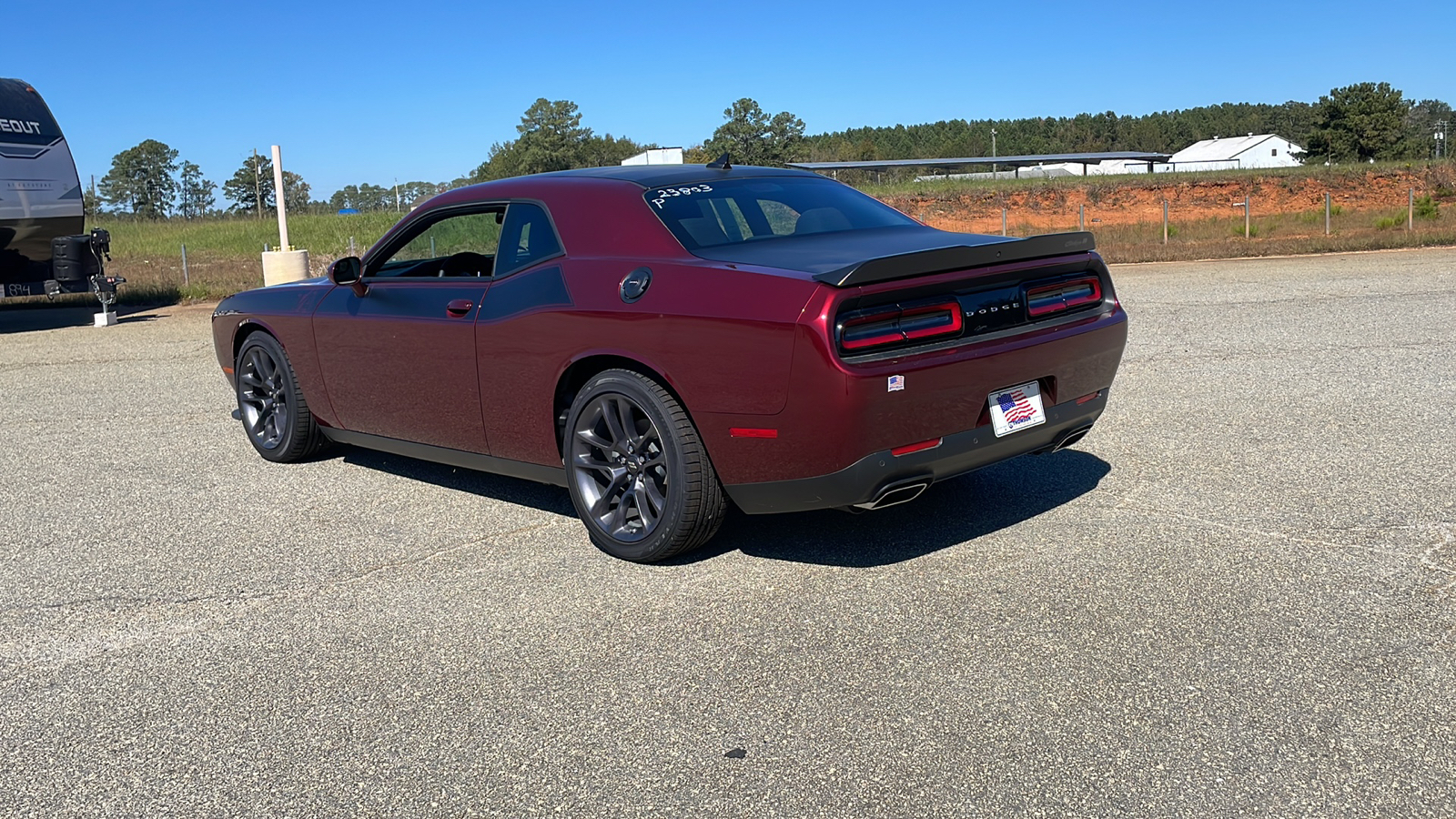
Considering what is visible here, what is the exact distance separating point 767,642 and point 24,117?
14.4 metres

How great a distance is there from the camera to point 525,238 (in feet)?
17.0

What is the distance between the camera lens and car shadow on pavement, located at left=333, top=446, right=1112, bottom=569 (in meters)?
4.79

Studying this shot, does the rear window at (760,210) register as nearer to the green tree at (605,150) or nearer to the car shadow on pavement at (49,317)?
the car shadow on pavement at (49,317)

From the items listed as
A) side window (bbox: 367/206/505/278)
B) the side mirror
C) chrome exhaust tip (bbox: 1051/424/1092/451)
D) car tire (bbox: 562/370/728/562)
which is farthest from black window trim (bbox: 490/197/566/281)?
chrome exhaust tip (bbox: 1051/424/1092/451)

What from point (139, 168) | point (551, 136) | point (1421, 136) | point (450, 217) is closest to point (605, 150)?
point (551, 136)

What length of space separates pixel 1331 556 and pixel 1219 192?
2281 inches

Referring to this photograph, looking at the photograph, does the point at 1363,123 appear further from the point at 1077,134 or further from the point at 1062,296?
the point at 1062,296

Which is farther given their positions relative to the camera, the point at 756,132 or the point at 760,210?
the point at 756,132

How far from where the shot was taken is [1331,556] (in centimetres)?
442

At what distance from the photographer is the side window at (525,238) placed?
5.07 m

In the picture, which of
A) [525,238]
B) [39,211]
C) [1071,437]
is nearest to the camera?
[1071,437]

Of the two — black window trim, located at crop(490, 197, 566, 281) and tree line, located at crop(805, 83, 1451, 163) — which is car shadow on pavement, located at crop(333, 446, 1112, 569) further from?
tree line, located at crop(805, 83, 1451, 163)

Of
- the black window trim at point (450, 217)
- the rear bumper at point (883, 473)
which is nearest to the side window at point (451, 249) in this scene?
the black window trim at point (450, 217)

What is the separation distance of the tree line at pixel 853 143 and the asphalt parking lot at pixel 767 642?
2439cm
